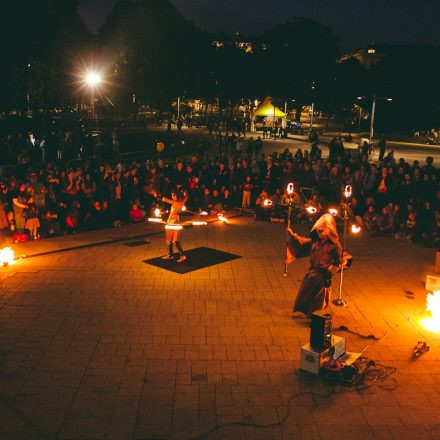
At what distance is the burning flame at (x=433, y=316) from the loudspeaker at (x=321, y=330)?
2.72 meters

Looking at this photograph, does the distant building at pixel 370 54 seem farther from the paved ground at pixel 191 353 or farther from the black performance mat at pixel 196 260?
the paved ground at pixel 191 353

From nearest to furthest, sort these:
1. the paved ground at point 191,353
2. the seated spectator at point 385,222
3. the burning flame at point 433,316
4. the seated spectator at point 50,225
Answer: the paved ground at point 191,353
the burning flame at point 433,316
the seated spectator at point 50,225
the seated spectator at point 385,222

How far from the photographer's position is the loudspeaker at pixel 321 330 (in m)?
7.37

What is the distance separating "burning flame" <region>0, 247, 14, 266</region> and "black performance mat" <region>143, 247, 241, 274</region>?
306cm

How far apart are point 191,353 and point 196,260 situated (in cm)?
505

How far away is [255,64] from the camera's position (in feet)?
227

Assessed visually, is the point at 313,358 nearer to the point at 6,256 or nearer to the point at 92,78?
the point at 6,256

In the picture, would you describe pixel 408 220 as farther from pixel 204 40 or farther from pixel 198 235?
pixel 204 40

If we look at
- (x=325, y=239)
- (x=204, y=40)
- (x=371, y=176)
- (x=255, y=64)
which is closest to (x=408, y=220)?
(x=371, y=176)

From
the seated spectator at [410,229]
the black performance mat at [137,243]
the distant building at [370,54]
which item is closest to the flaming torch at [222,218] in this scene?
the black performance mat at [137,243]

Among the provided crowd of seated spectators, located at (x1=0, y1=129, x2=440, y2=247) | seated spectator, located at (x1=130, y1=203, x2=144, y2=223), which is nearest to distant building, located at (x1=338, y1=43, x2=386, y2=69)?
crowd of seated spectators, located at (x1=0, y1=129, x2=440, y2=247)

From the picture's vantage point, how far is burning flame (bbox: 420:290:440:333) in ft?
30.4

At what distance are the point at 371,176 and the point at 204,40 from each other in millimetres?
49340

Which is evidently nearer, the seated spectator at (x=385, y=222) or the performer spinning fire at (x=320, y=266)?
the performer spinning fire at (x=320, y=266)
